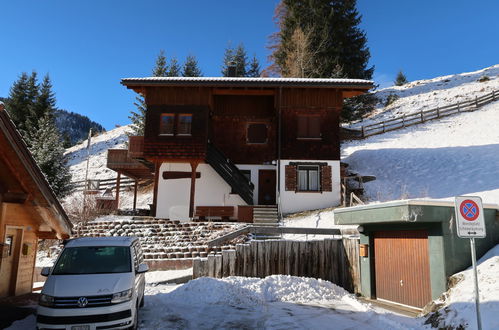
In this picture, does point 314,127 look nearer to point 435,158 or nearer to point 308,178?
point 308,178

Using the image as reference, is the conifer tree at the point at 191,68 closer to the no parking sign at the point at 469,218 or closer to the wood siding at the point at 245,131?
the wood siding at the point at 245,131

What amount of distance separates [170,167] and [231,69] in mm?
9676

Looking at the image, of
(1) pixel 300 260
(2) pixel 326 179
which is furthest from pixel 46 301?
(2) pixel 326 179

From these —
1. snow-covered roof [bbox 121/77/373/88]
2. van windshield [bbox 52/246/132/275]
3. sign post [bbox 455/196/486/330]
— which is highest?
snow-covered roof [bbox 121/77/373/88]

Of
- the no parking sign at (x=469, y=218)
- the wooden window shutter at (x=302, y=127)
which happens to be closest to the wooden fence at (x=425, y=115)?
the wooden window shutter at (x=302, y=127)

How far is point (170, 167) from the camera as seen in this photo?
26.8 m

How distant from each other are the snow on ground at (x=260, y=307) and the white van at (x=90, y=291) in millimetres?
1341

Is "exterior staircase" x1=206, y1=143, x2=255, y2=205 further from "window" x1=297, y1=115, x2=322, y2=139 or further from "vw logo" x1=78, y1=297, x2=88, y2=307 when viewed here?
"vw logo" x1=78, y1=297, x2=88, y2=307

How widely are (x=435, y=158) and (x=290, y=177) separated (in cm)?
1209

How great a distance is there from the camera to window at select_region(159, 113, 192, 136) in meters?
26.0

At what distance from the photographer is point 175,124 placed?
85.4 ft

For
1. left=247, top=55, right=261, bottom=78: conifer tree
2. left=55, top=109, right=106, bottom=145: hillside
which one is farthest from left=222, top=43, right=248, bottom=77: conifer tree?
left=55, top=109, right=106, bottom=145: hillside

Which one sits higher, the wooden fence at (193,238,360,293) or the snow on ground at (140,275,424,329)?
the wooden fence at (193,238,360,293)

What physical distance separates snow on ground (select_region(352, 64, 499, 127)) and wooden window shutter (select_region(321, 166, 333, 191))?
21.2 metres
